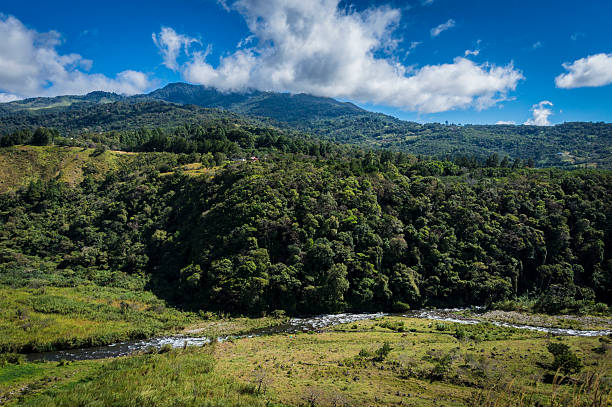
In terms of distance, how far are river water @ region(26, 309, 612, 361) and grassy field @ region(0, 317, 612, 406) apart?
333 centimetres

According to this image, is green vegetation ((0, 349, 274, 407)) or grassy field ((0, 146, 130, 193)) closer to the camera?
green vegetation ((0, 349, 274, 407))

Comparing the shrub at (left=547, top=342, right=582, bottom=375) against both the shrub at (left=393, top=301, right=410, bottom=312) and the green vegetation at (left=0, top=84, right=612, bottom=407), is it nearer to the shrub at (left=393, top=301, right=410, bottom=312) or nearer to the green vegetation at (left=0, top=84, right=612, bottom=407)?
the green vegetation at (left=0, top=84, right=612, bottom=407)

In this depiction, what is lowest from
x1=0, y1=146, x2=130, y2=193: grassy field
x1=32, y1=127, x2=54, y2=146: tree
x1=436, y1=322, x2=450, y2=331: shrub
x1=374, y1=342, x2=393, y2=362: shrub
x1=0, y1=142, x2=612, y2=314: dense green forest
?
x1=436, y1=322, x2=450, y2=331: shrub

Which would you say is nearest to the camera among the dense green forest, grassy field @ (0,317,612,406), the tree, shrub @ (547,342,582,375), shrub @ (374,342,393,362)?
grassy field @ (0,317,612,406)

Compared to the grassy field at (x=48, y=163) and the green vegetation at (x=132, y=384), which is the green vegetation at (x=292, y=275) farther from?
the grassy field at (x=48, y=163)

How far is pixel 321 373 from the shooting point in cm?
2759

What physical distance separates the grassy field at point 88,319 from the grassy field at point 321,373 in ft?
18.6

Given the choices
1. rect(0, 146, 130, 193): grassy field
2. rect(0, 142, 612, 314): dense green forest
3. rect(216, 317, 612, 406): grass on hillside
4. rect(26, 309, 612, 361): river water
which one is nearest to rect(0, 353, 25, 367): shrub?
rect(26, 309, 612, 361): river water

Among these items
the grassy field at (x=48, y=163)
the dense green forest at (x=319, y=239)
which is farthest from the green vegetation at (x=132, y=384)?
the grassy field at (x=48, y=163)

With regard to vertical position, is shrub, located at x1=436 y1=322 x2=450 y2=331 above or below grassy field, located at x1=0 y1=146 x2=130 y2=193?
below

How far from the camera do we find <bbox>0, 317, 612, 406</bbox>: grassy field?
21.1m

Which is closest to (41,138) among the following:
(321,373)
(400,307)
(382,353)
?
(321,373)

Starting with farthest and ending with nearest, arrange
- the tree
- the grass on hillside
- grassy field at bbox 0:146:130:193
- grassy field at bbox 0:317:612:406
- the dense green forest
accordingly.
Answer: the tree → grassy field at bbox 0:146:130:193 → the dense green forest → the grass on hillside → grassy field at bbox 0:317:612:406

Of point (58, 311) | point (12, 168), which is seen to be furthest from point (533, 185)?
point (12, 168)
